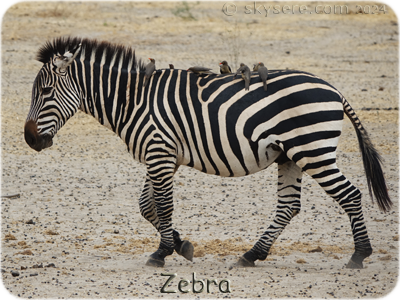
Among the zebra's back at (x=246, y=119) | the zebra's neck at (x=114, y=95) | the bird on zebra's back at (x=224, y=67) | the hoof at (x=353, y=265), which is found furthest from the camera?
the bird on zebra's back at (x=224, y=67)

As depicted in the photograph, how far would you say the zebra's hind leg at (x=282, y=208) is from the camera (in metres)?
5.38

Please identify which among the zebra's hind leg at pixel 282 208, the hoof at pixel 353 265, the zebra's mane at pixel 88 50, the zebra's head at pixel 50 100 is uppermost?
the zebra's mane at pixel 88 50

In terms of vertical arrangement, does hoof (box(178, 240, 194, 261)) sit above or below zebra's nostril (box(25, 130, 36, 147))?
below

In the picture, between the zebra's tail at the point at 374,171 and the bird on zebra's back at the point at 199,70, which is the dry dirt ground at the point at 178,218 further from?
the bird on zebra's back at the point at 199,70

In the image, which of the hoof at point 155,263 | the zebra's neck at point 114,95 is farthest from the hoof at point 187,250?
the zebra's neck at point 114,95

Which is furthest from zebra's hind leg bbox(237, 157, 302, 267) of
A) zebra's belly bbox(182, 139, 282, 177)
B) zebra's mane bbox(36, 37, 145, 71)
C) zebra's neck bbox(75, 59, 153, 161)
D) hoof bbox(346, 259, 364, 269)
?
zebra's mane bbox(36, 37, 145, 71)

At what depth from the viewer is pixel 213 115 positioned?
16.9 ft

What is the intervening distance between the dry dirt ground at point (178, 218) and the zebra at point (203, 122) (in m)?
0.42

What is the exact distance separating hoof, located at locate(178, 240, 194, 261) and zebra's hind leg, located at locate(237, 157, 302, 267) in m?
0.45

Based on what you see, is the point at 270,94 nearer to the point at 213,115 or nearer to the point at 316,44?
the point at 213,115

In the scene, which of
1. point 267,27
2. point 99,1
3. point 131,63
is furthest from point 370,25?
point 131,63

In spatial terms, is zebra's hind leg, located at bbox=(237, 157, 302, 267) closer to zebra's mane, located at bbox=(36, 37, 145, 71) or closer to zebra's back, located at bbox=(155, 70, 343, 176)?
zebra's back, located at bbox=(155, 70, 343, 176)

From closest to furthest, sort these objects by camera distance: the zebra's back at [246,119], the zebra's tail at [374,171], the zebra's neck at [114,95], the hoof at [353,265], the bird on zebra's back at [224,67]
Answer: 1. the zebra's back at [246,119]
2. the hoof at [353,265]
3. the zebra's neck at [114,95]
4. the zebra's tail at [374,171]
5. the bird on zebra's back at [224,67]

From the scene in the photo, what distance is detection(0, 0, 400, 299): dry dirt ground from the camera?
4820 mm
